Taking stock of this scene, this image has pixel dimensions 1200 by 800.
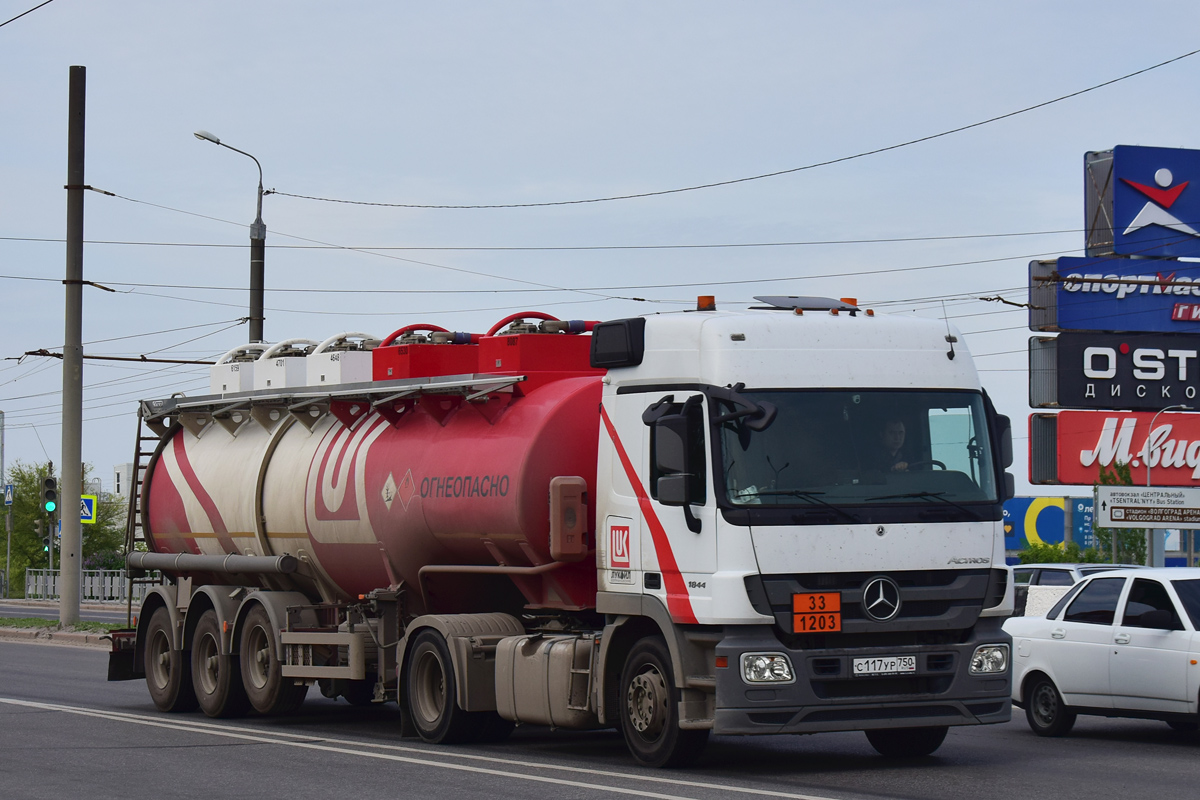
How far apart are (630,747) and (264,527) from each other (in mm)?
6384

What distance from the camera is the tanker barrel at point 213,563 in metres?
16.6

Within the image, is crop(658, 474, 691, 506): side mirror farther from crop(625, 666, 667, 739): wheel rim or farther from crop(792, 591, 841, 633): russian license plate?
crop(625, 666, 667, 739): wheel rim

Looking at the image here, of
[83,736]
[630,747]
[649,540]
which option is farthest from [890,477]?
[83,736]

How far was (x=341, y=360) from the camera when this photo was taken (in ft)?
53.5

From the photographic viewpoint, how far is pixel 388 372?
15.5 metres

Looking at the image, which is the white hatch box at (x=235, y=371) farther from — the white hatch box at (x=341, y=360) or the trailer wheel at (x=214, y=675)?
the trailer wheel at (x=214, y=675)

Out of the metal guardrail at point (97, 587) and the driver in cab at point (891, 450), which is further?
the metal guardrail at point (97, 587)

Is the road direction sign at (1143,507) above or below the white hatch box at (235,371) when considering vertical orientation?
below

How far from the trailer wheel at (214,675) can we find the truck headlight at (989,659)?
8.27m

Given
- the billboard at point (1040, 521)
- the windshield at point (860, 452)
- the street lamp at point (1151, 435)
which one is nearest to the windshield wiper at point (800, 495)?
the windshield at point (860, 452)

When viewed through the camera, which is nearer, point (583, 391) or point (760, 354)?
point (760, 354)

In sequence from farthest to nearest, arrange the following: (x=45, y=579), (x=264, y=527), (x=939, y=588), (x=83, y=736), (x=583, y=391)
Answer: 1. (x=45, y=579)
2. (x=264, y=527)
3. (x=83, y=736)
4. (x=583, y=391)
5. (x=939, y=588)

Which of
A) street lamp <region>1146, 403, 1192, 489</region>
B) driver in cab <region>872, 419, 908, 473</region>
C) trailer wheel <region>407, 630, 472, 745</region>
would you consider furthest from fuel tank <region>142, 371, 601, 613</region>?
street lamp <region>1146, 403, 1192, 489</region>

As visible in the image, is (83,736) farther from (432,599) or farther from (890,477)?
(890,477)
